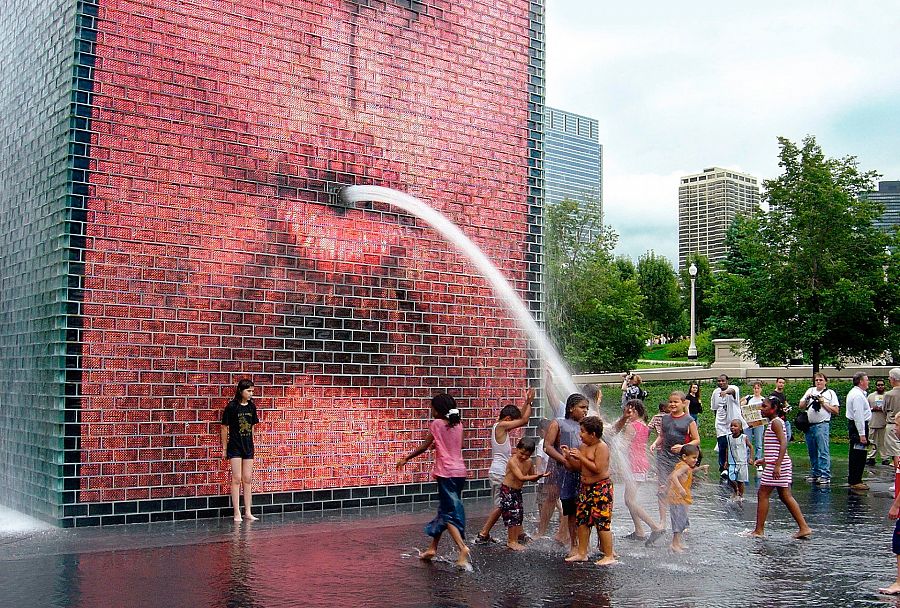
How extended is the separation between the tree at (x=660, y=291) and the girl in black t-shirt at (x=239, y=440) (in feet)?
204

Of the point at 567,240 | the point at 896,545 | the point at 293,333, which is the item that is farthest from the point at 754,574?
the point at 567,240

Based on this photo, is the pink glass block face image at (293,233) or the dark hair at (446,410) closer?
the dark hair at (446,410)

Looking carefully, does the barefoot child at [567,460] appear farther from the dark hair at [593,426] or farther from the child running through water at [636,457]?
the child running through water at [636,457]

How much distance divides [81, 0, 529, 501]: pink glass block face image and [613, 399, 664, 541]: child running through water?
2.96m

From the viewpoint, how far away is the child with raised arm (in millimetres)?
8672

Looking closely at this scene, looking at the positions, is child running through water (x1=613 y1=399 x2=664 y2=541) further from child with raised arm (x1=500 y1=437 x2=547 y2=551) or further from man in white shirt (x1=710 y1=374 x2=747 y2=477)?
man in white shirt (x1=710 y1=374 x2=747 y2=477)

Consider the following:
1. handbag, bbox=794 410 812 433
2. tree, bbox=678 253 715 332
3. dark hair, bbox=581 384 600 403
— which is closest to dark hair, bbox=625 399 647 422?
dark hair, bbox=581 384 600 403

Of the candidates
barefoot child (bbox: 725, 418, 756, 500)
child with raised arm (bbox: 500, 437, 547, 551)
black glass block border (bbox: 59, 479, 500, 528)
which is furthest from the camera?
barefoot child (bbox: 725, 418, 756, 500)

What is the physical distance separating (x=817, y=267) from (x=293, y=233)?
818 inches

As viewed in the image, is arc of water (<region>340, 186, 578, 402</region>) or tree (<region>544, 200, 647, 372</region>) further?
tree (<region>544, 200, 647, 372</region>)

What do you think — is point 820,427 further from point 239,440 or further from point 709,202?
point 709,202

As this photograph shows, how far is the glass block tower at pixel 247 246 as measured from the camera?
10141mm

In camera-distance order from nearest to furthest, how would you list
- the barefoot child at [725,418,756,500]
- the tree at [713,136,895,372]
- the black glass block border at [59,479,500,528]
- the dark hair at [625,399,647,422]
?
the dark hair at [625,399,647,422] < the black glass block border at [59,479,500,528] < the barefoot child at [725,418,756,500] < the tree at [713,136,895,372]

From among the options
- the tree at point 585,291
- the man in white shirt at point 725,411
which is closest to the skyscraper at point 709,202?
the tree at point 585,291
